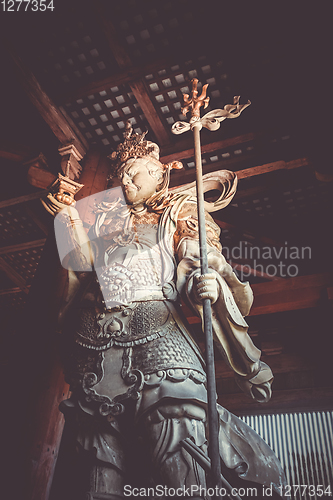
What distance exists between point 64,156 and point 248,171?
6.60 feet

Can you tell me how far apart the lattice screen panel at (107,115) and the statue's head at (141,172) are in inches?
46.0

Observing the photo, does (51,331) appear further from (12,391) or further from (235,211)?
(235,211)

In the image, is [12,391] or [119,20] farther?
[119,20]

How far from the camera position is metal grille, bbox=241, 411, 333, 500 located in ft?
16.8

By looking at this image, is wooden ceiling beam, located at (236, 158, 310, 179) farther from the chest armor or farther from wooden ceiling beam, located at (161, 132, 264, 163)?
the chest armor

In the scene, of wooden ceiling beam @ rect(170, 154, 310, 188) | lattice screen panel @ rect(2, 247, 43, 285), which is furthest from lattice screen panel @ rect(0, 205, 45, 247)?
wooden ceiling beam @ rect(170, 154, 310, 188)

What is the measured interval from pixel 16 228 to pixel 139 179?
3.65 m

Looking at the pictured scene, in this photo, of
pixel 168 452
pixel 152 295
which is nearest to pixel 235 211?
pixel 152 295

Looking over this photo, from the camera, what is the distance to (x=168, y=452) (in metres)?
1.96

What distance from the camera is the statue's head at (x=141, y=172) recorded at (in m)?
3.06

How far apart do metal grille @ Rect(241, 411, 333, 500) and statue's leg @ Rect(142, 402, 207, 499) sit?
12.5ft

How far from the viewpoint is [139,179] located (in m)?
3.08
